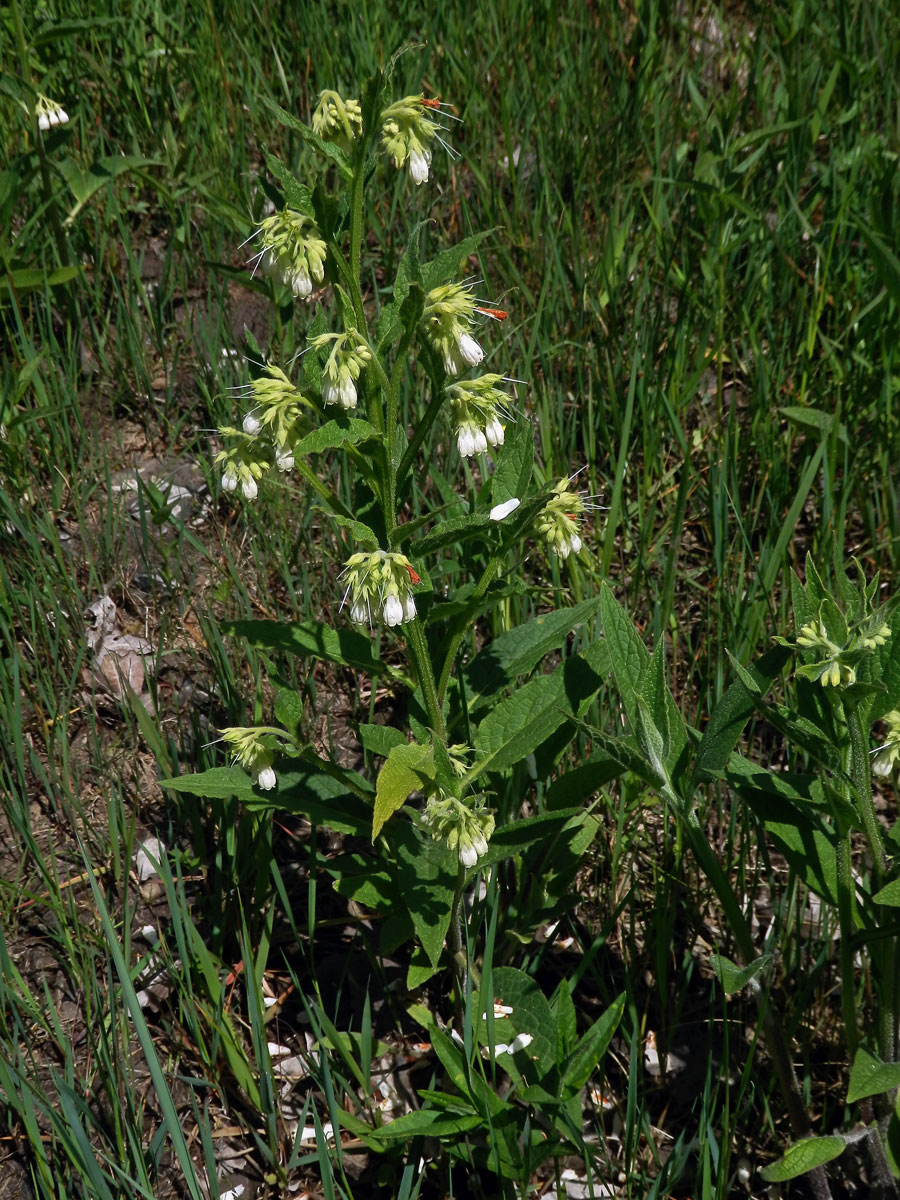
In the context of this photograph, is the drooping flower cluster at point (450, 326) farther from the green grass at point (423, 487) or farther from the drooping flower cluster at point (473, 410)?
the green grass at point (423, 487)

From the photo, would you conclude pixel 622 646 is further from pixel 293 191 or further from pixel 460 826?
pixel 293 191

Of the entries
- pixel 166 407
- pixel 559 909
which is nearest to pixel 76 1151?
pixel 559 909

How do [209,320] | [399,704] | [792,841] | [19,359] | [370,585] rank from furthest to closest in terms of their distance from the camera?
[209,320] < [19,359] < [399,704] < [792,841] < [370,585]

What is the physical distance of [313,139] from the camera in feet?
5.78

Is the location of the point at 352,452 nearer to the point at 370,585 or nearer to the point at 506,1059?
the point at 370,585

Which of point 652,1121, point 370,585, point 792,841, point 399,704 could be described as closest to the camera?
point 370,585

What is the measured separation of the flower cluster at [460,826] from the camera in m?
1.84

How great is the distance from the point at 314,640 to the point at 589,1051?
2.96ft

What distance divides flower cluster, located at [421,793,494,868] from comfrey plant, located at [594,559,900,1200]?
0.80 feet

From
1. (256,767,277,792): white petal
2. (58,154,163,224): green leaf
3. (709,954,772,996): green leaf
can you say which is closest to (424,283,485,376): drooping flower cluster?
(256,767,277,792): white petal

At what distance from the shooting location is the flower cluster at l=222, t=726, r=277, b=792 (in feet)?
6.54

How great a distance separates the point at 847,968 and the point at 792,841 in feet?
0.75

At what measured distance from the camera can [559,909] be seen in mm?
2359

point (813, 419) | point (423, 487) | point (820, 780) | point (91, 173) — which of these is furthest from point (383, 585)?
point (91, 173)
